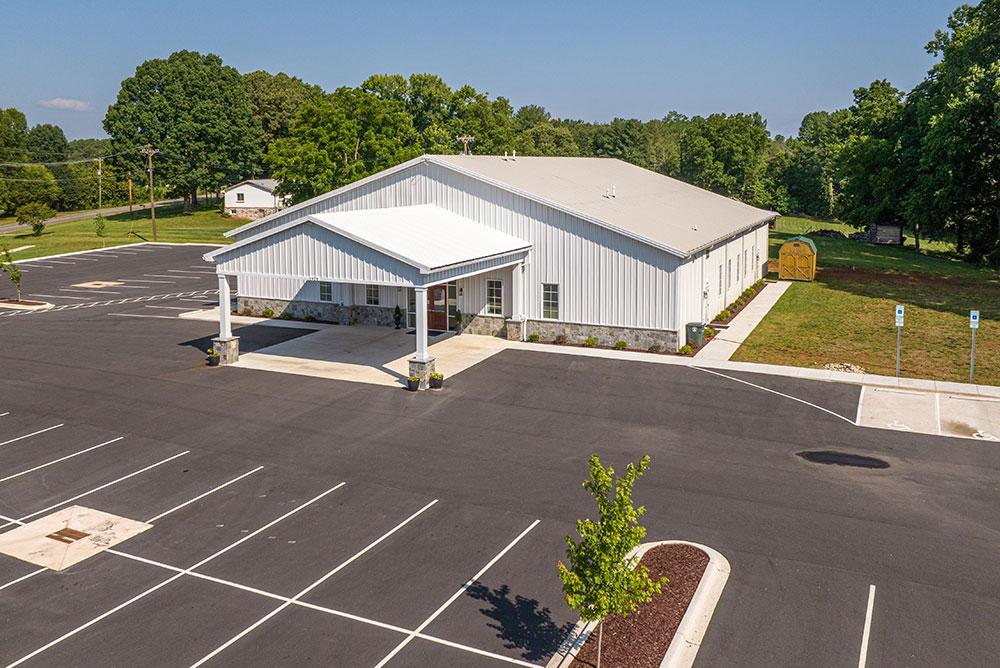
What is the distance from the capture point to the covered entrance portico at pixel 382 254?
27547 millimetres

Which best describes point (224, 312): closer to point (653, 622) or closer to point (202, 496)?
point (202, 496)

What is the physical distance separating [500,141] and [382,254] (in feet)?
267

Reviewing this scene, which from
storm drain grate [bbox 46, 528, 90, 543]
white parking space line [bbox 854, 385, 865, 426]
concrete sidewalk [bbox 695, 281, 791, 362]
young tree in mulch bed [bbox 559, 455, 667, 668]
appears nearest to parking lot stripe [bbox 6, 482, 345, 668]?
storm drain grate [bbox 46, 528, 90, 543]

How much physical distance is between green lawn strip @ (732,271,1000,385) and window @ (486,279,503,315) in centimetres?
996

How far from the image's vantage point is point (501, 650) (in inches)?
484

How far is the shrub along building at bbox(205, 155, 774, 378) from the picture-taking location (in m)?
29.2

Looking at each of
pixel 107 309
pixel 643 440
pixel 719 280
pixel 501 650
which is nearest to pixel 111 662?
pixel 501 650

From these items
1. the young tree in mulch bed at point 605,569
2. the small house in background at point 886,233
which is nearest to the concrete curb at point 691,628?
the young tree in mulch bed at point 605,569

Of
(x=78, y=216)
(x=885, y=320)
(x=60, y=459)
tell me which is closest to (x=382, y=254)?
(x=60, y=459)

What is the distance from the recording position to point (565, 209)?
108ft

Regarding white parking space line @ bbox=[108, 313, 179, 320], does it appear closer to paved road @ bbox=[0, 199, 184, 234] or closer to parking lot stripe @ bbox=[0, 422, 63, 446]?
parking lot stripe @ bbox=[0, 422, 63, 446]

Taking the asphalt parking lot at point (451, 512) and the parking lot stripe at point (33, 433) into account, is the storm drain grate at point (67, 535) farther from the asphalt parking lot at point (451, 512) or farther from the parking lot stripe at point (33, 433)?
the parking lot stripe at point (33, 433)

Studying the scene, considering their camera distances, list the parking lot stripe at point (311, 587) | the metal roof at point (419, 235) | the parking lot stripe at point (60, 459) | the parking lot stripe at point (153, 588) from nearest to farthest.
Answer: the parking lot stripe at point (311, 587) < the parking lot stripe at point (153, 588) < the parking lot stripe at point (60, 459) < the metal roof at point (419, 235)

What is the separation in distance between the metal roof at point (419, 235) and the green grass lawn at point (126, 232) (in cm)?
4218
